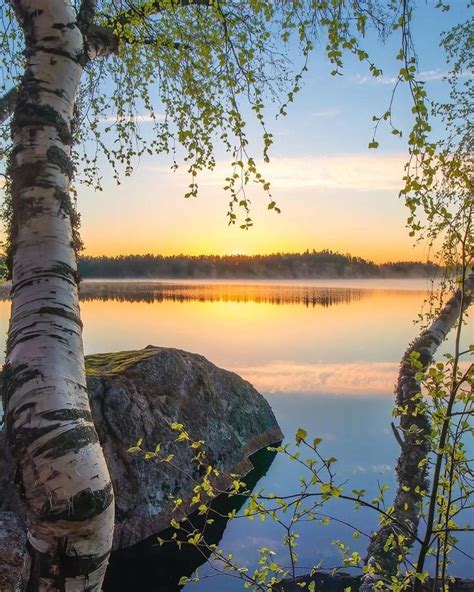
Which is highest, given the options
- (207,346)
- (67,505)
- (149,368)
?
(67,505)

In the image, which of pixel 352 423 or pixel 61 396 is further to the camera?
pixel 352 423

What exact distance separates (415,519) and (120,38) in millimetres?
6665

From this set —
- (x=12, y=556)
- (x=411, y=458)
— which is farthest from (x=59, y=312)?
(x=411, y=458)

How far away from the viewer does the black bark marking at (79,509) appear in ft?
7.40

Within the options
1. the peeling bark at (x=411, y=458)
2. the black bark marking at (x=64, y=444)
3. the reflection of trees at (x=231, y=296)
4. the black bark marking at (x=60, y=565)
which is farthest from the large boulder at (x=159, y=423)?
the reflection of trees at (x=231, y=296)

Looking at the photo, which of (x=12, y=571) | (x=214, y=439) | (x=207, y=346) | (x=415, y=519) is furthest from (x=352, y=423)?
(x=207, y=346)

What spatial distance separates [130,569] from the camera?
769cm

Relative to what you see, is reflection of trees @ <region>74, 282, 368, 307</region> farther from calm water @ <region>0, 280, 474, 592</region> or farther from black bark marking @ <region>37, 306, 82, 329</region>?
black bark marking @ <region>37, 306, 82, 329</region>

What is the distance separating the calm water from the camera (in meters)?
9.42

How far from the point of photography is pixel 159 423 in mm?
8969

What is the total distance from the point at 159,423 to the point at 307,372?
1893 cm

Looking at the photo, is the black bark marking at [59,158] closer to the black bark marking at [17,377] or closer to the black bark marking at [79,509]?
the black bark marking at [17,377]

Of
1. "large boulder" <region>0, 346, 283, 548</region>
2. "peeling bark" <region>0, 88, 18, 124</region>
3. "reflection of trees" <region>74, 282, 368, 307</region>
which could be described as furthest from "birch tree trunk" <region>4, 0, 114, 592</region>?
"reflection of trees" <region>74, 282, 368, 307</region>

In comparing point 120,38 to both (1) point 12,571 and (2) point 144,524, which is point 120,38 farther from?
(2) point 144,524
